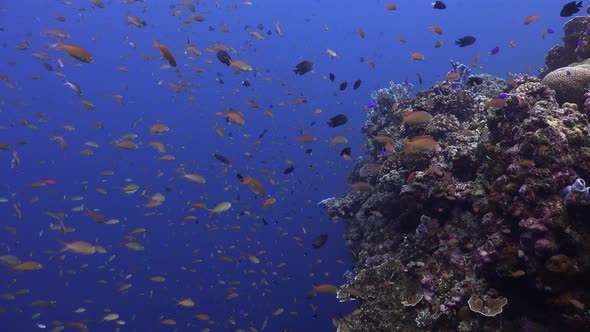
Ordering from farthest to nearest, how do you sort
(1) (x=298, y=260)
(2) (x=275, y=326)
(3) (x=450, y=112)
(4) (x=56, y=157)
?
(4) (x=56, y=157), (1) (x=298, y=260), (2) (x=275, y=326), (3) (x=450, y=112)

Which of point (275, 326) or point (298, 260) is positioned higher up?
point (298, 260)

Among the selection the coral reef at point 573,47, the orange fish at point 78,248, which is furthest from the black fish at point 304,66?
the coral reef at point 573,47

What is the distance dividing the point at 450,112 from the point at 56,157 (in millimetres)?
66474

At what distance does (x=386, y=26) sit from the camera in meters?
105

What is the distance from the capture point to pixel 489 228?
17.6ft

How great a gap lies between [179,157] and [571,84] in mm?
61052

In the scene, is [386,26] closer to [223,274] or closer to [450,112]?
[223,274]

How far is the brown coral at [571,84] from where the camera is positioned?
7.16 meters

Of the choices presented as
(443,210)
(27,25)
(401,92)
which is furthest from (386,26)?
(443,210)

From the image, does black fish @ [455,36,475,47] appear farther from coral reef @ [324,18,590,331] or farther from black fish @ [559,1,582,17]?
black fish @ [559,1,582,17]

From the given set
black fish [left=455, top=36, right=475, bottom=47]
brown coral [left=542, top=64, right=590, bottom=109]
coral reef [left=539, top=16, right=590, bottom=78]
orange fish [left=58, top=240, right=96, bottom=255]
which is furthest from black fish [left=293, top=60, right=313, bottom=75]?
coral reef [left=539, top=16, right=590, bottom=78]

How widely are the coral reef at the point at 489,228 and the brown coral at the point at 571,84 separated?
303mm

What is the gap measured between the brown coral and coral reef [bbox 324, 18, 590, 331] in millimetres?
303

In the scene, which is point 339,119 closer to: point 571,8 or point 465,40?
point 465,40
